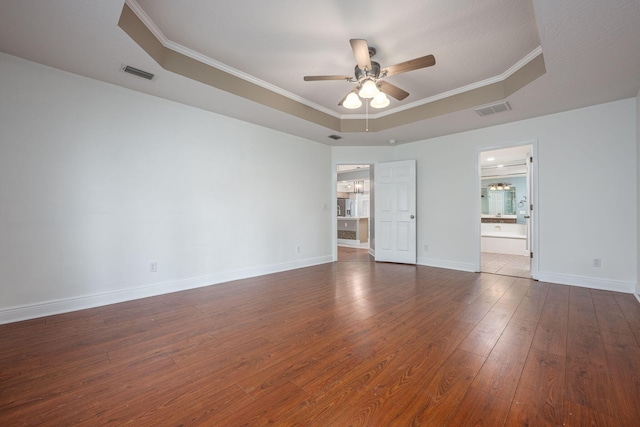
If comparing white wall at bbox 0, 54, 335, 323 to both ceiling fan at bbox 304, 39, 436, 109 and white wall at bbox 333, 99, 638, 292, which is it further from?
white wall at bbox 333, 99, 638, 292

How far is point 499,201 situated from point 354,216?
5505 millimetres

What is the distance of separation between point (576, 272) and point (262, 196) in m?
4.86

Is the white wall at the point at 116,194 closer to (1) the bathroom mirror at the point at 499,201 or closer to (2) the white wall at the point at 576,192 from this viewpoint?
(2) the white wall at the point at 576,192

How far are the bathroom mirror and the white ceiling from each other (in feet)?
22.6

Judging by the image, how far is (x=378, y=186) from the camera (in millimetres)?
5848

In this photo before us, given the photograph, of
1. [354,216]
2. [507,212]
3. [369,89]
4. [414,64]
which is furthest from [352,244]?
[414,64]

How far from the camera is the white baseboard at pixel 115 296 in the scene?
2.58 metres

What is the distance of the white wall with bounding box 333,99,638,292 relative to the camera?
11.5 feet

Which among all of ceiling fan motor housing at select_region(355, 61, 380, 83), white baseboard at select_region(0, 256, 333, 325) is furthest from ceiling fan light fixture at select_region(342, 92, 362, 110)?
white baseboard at select_region(0, 256, 333, 325)

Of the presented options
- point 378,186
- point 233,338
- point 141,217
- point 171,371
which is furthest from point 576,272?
point 141,217

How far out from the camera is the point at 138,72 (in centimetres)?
286

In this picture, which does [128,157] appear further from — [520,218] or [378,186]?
[520,218]

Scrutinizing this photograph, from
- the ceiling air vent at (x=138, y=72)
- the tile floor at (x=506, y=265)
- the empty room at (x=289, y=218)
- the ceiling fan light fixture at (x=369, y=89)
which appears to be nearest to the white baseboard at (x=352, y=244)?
the empty room at (x=289, y=218)

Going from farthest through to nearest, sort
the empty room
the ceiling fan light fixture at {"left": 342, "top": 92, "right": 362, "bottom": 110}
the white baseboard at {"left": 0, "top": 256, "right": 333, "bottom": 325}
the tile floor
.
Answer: the tile floor → the ceiling fan light fixture at {"left": 342, "top": 92, "right": 362, "bottom": 110} → the white baseboard at {"left": 0, "top": 256, "right": 333, "bottom": 325} → the empty room
